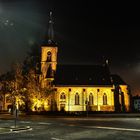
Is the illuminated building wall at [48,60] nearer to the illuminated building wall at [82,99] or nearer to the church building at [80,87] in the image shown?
the church building at [80,87]

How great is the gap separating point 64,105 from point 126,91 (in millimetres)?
18471

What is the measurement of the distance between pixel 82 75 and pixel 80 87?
589 cm

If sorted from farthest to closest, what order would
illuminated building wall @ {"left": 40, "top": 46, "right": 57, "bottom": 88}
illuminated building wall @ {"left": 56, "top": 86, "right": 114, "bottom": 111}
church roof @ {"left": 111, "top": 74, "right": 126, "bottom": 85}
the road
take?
church roof @ {"left": 111, "top": 74, "right": 126, "bottom": 85} → illuminated building wall @ {"left": 40, "top": 46, "right": 57, "bottom": 88} → illuminated building wall @ {"left": 56, "top": 86, "right": 114, "bottom": 111} → the road

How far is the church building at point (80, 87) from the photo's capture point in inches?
2702

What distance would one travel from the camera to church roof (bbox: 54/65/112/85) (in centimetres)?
7181

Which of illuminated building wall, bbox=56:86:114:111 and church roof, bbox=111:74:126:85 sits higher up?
church roof, bbox=111:74:126:85

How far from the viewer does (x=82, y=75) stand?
75.0 metres

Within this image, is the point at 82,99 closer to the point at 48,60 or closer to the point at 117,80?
the point at 117,80

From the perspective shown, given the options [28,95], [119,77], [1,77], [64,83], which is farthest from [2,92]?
[119,77]

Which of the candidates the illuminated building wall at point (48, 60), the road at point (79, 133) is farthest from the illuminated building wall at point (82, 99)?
the road at point (79, 133)

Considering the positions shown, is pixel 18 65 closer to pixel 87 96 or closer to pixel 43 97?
pixel 43 97

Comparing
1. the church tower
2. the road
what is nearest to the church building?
the church tower

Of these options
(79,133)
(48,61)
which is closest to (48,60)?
(48,61)

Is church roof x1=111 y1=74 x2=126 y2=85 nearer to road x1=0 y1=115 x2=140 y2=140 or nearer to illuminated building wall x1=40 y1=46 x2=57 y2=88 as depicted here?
illuminated building wall x1=40 y1=46 x2=57 y2=88
